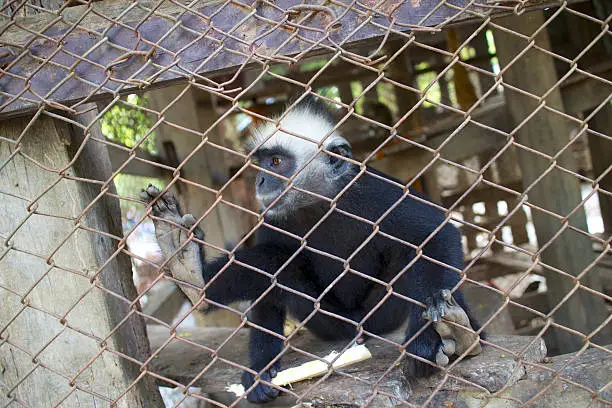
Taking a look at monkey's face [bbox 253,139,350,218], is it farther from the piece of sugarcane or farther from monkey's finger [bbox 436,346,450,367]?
monkey's finger [bbox 436,346,450,367]

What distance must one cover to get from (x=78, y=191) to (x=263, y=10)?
0.92 m

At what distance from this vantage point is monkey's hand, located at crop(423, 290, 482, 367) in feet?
7.63

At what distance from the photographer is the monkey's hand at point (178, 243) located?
8.35 feet

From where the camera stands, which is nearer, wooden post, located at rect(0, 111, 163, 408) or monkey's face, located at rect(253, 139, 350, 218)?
wooden post, located at rect(0, 111, 163, 408)

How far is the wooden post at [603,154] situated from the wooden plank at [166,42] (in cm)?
324

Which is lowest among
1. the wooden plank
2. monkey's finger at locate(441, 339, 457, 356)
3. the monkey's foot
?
monkey's finger at locate(441, 339, 457, 356)

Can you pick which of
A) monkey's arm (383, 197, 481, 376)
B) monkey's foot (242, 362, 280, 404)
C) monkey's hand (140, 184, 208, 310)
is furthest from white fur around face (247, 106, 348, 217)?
monkey's foot (242, 362, 280, 404)

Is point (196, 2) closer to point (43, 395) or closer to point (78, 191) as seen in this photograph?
point (78, 191)

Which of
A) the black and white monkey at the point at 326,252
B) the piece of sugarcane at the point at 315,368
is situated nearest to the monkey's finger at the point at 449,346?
the black and white monkey at the point at 326,252

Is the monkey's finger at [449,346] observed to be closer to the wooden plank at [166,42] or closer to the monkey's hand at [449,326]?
the monkey's hand at [449,326]

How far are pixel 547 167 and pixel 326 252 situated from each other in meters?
1.81

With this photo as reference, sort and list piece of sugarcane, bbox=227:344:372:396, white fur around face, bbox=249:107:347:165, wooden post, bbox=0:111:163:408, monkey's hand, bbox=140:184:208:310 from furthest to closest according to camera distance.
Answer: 1. white fur around face, bbox=249:107:347:165
2. piece of sugarcane, bbox=227:344:372:396
3. monkey's hand, bbox=140:184:208:310
4. wooden post, bbox=0:111:163:408

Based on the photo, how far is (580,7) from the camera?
513cm

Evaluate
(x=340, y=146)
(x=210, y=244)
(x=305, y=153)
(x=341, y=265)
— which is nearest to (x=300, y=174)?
(x=305, y=153)
